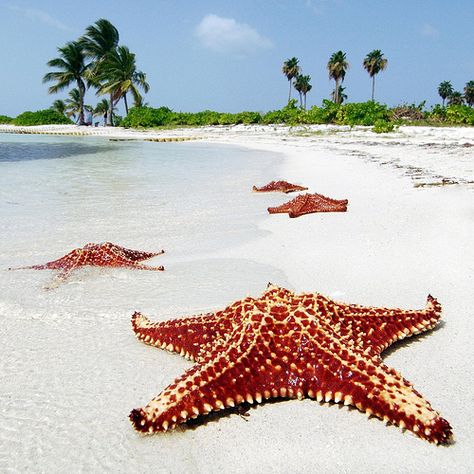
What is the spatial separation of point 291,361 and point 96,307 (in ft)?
7.10

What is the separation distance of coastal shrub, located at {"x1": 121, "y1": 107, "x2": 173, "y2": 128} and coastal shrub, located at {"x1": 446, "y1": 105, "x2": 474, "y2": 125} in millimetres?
30278

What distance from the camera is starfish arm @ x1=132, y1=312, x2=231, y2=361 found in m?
2.89

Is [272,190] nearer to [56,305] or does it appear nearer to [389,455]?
[56,305]

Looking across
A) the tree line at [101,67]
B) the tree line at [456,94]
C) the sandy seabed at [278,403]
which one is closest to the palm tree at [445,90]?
the tree line at [456,94]

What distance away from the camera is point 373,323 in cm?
298

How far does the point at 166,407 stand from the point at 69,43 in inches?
2709

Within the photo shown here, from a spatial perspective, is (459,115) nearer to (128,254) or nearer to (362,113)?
(362,113)

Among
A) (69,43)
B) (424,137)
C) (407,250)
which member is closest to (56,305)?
(407,250)

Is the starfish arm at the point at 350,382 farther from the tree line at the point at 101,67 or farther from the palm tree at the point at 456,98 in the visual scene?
the palm tree at the point at 456,98

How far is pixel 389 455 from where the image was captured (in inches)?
91.1

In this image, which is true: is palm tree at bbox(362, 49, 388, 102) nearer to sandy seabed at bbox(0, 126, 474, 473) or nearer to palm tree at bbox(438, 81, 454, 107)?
palm tree at bbox(438, 81, 454, 107)

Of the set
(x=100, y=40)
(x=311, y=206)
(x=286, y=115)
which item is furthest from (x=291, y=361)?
(x=100, y=40)

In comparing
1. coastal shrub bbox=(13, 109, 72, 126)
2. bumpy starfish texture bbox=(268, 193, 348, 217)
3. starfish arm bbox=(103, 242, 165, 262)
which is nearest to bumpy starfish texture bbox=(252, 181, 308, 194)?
bumpy starfish texture bbox=(268, 193, 348, 217)

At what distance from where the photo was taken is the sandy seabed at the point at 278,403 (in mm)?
2326
